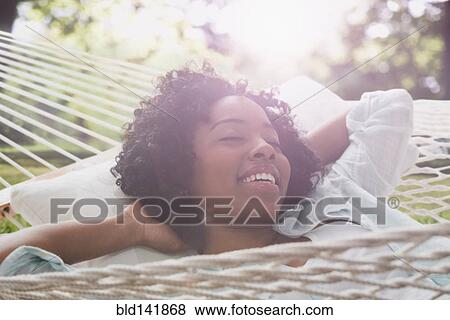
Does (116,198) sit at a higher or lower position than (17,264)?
higher

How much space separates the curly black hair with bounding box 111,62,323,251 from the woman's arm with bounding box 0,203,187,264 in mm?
28

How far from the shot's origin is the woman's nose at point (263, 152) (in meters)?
1.15

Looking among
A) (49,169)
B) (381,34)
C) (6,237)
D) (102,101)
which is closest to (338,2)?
(381,34)

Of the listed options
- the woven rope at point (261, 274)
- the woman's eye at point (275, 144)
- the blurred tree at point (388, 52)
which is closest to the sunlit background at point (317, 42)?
the blurred tree at point (388, 52)

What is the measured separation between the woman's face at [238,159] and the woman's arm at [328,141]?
0.07m

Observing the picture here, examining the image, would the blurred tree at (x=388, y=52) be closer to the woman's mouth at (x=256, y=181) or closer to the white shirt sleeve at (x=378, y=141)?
the white shirt sleeve at (x=378, y=141)

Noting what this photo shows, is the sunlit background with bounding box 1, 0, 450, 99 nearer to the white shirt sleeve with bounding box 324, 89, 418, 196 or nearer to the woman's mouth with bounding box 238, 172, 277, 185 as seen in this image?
the white shirt sleeve with bounding box 324, 89, 418, 196

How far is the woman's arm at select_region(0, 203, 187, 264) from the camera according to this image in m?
1.17

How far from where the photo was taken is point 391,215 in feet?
3.87

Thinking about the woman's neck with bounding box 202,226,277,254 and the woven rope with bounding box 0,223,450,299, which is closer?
the woven rope with bounding box 0,223,450,299

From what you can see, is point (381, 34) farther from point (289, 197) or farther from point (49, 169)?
point (49, 169)

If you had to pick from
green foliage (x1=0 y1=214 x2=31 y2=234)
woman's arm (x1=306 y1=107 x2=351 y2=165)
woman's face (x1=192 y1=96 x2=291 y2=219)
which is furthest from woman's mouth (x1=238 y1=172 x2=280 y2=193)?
green foliage (x1=0 y1=214 x2=31 y2=234)

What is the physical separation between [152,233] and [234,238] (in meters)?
0.13
